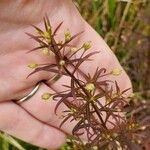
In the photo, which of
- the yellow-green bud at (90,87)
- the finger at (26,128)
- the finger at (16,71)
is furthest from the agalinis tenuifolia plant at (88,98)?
the finger at (26,128)

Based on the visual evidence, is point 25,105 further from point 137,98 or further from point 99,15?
point 99,15

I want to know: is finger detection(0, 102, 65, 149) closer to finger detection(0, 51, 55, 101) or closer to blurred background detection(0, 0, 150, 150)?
finger detection(0, 51, 55, 101)

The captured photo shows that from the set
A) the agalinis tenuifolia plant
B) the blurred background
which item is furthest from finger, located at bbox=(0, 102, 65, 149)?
the blurred background

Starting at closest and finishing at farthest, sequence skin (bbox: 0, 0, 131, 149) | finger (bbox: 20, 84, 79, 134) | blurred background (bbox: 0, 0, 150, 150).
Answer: skin (bbox: 0, 0, 131, 149) < finger (bbox: 20, 84, 79, 134) < blurred background (bbox: 0, 0, 150, 150)

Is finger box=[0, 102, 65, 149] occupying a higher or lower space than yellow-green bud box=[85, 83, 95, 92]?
lower

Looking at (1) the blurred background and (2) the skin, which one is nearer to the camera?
(2) the skin

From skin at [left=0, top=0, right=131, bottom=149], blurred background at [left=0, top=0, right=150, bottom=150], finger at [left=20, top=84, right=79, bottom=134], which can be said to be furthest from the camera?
blurred background at [left=0, top=0, right=150, bottom=150]

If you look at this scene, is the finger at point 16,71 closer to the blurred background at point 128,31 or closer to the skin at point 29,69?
the skin at point 29,69

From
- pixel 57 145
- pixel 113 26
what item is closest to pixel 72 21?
pixel 57 145

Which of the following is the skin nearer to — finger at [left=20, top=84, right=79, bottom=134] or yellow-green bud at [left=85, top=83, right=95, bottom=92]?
finger at [left=20, top=84, right=79, bottom=134]
